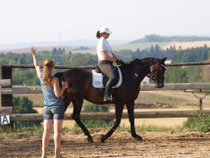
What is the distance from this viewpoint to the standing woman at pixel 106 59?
894 cm

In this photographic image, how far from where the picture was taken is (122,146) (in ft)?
28.0

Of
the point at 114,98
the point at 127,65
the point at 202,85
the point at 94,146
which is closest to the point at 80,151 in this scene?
the point at 94,146

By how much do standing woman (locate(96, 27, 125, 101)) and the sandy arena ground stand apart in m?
1.18

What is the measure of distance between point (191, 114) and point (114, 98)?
8.32ft

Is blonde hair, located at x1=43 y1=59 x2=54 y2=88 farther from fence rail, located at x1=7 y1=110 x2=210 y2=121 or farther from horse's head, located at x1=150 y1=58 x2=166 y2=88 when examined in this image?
fence rail, located at x1=7 y1=110 x2=210 y2=121

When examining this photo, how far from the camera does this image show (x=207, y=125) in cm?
1052

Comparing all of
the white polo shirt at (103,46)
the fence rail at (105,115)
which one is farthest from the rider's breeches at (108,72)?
the fence rail at (105,115)

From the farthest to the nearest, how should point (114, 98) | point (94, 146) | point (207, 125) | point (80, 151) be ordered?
point (207, 125) → point (114, 98) → point (94, 146) → point (80, 151)

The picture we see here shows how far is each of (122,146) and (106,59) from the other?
1.92 meters

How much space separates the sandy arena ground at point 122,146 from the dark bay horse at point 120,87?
448 mm

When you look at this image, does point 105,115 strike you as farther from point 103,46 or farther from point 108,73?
point 103,46

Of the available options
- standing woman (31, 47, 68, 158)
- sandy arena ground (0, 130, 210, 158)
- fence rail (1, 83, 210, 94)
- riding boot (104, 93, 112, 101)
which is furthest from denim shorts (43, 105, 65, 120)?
fence rail (1, 83, 210, 94)

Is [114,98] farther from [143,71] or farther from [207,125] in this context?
[207,125]

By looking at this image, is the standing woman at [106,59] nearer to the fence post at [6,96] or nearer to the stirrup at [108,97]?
the stirrup at [108,97]
